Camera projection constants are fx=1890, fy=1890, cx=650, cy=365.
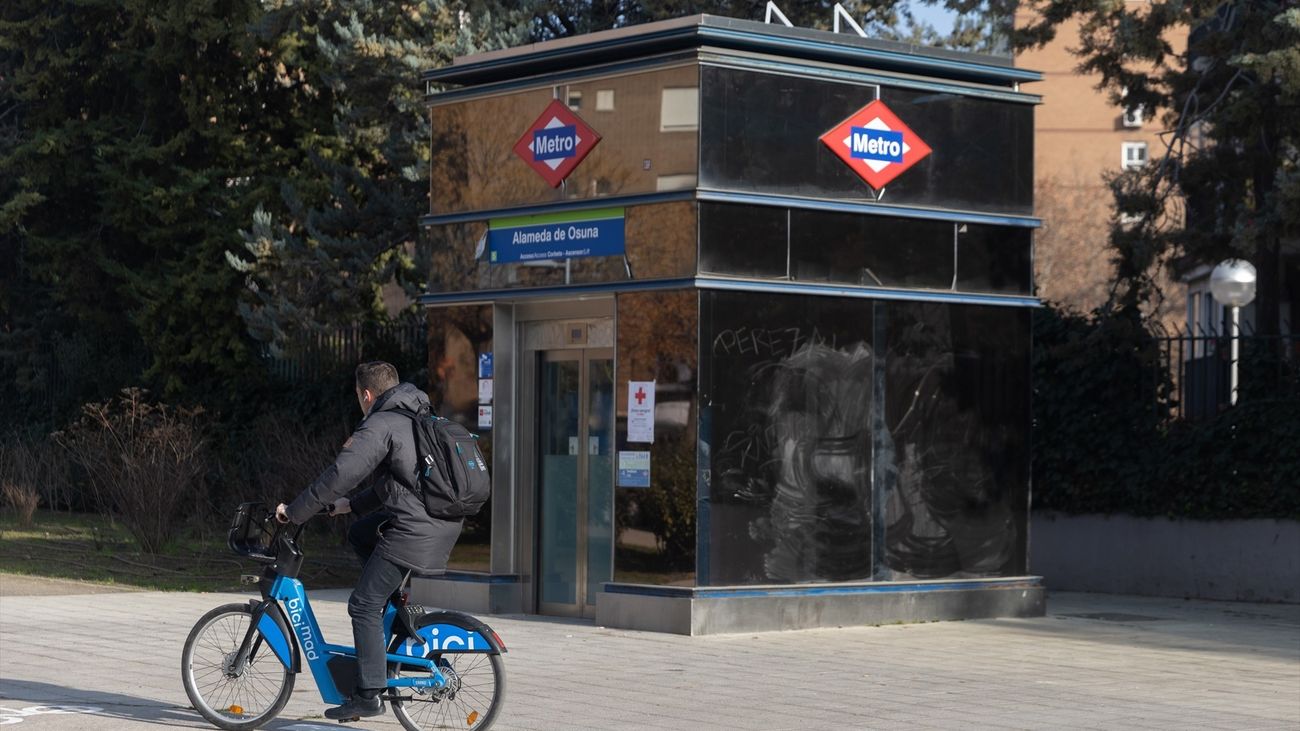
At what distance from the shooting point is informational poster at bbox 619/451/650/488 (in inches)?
544

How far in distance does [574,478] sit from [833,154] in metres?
3.23

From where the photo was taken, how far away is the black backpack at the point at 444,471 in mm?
8617

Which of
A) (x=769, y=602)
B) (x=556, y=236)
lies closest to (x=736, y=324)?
(x=556, y=236)

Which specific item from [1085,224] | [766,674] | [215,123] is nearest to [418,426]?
[766,674]

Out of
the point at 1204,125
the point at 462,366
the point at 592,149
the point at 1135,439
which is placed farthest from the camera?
the point at 1204,125

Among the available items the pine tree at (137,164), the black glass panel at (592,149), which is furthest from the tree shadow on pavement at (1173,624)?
the pine tree at (137,164)

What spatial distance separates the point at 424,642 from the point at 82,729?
5.56ft

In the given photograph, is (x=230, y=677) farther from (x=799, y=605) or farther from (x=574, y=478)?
(x=574, y=478)

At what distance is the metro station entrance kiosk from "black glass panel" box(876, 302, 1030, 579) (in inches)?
0.9

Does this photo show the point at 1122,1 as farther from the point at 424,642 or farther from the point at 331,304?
the point at 424,642

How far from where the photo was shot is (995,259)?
15.1 metres

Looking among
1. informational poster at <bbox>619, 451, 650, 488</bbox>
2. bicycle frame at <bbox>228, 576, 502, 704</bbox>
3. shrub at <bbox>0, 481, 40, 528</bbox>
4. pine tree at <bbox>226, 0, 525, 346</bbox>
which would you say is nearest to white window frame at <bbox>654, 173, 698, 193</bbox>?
informational poster at <bbox>619, 451, 650, 488</bbox>

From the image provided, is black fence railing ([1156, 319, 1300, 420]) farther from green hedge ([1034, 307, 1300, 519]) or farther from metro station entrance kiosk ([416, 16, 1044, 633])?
metro station entrance kiosk ([416, 16, 1044, 633])

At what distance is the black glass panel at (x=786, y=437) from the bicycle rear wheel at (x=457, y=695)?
16.0 ft
